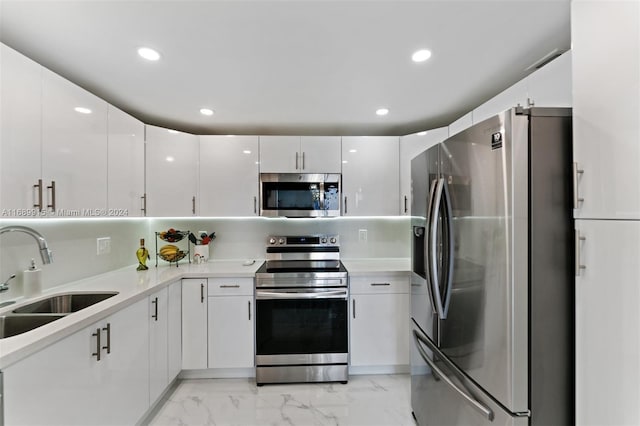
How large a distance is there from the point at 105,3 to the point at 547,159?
1.90 meters

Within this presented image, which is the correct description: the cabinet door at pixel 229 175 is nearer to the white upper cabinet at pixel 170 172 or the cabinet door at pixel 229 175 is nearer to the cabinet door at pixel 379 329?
the white upper cabinet at pixel 170 172

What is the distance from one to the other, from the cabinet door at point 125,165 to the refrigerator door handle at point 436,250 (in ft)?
6.99

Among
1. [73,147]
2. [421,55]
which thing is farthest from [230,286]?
[421,55]

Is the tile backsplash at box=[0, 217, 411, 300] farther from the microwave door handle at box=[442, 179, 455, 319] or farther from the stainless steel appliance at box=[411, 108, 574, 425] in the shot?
the stainless steel appliance at box=[411, 108, 574, 425]

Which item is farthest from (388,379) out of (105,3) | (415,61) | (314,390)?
(105,3)

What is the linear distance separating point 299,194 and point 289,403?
1726 millimetres

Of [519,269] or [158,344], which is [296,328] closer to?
[158,344]

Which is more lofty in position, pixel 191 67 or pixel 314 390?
pixel 191 67

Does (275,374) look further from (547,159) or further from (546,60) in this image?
(546,60)

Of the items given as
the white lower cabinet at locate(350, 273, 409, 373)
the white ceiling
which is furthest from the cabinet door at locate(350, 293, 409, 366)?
the white ceiling

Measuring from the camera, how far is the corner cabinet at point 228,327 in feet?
7.68

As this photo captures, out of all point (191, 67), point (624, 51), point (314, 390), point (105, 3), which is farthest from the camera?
point (314, 390)

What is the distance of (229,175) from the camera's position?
2.71 m

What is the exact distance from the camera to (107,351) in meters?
1.45
